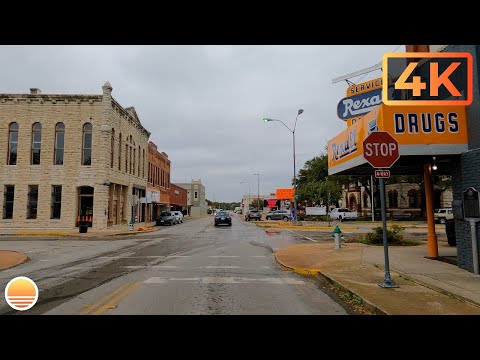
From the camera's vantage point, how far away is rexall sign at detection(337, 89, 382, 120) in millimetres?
14828

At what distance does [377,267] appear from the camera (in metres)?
10.3

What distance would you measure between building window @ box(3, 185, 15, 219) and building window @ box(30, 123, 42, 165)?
9.35 feet

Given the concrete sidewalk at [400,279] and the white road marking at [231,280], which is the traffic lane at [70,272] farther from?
the concrete sidewalk at [400,279]

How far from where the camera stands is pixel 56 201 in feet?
96.9

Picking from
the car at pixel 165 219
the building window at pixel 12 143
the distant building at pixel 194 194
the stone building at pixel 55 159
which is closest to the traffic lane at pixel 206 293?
the stone building at pixel 55 159

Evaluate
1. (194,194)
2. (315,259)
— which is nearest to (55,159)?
(315,259)

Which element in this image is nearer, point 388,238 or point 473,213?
point 473,213

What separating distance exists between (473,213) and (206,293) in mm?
7160

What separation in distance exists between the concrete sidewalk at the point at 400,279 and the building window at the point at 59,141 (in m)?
23.9

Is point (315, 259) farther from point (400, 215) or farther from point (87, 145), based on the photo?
point (400, 215)
